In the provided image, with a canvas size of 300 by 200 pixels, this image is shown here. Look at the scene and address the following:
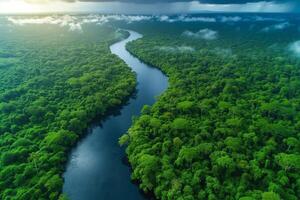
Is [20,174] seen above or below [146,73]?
above

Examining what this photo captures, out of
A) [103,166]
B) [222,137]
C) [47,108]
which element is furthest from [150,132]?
[47,108]

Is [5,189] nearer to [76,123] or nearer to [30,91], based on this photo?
[76,123]

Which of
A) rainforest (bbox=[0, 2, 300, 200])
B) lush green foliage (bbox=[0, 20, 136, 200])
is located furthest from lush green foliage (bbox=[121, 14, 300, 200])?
lush green foliage (bbox=[0, 20, 136, 200])

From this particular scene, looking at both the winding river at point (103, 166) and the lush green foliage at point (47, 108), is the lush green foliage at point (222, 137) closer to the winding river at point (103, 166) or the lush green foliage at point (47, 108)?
the winding river at point (103, 166)

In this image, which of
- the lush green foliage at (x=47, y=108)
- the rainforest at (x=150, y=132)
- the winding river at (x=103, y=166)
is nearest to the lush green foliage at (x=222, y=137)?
the rainforest at (x=150, y=132)

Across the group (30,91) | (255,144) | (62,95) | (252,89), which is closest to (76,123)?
(62,95)

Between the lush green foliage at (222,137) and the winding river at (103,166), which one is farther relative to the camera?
the winding river at (103,166)

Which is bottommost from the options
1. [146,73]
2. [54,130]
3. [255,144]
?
[146,73]
